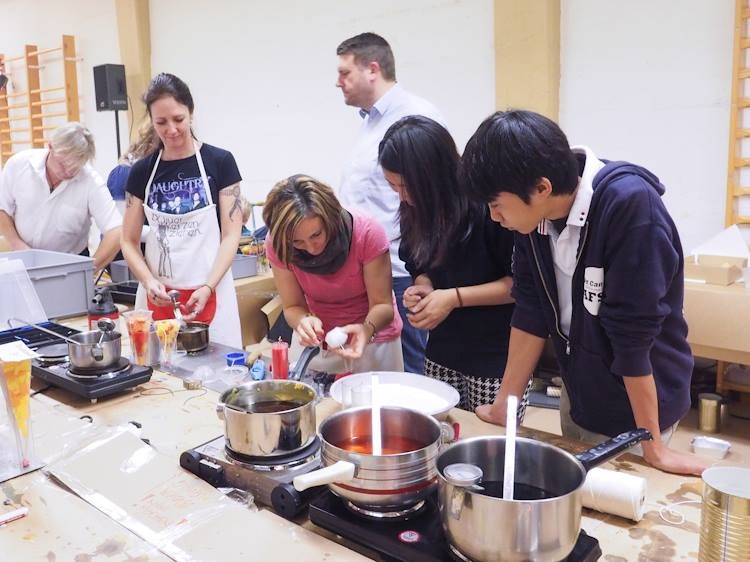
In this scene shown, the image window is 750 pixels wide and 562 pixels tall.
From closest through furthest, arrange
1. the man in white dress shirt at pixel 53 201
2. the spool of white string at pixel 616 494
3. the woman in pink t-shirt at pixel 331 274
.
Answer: the spool of white string at pixel 616 494
the woman in pink t-shirt at pixel 331 274
the man in white dress shirt at pixel 53 201

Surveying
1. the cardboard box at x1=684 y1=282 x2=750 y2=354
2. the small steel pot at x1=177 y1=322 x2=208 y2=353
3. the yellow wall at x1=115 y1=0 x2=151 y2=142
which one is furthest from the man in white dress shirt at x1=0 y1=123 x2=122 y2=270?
the yellow wall at x1=115 y1=0 x2=151 y2=142

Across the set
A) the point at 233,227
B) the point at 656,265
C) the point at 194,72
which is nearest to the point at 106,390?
the point at 233,227

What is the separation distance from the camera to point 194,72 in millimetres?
5344

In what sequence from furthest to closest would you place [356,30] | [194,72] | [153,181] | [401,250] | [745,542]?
[194,72], [356,30], [153,181], [401,250], [745,542]

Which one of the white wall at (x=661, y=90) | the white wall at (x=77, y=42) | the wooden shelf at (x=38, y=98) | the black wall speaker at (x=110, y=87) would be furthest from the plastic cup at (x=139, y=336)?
the wooden shelf at (x=38, y=98)

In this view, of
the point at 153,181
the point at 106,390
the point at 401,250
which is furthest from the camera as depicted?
the point at 153,181

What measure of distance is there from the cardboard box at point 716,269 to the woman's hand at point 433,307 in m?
1.60

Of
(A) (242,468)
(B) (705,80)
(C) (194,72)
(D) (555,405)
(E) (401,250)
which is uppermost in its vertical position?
(C) (194,72)

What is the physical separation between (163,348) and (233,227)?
2.18 feet

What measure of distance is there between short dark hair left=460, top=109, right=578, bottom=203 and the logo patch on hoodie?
0.54 feet

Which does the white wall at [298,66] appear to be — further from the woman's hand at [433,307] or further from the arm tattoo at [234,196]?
the woman's hand at [433,307]

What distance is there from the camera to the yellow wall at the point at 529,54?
3270mm

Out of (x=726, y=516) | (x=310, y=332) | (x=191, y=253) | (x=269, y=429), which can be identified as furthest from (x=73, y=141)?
(x=726, y=516)

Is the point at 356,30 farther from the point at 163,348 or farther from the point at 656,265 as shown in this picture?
the point at 656,265
